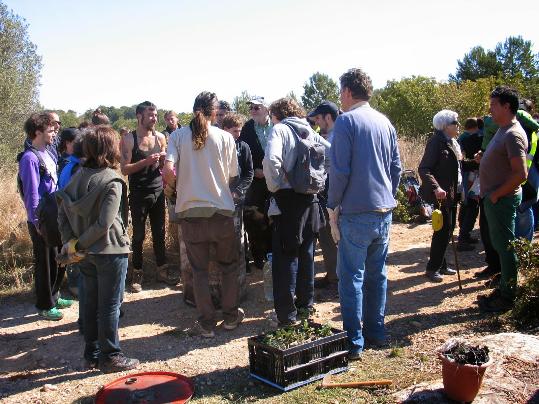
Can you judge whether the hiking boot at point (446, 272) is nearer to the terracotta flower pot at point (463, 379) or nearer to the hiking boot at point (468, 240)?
the hiking boot at point (468, 240)

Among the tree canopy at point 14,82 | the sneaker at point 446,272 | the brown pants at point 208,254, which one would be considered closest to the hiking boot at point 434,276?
the sneaker at point 446,272

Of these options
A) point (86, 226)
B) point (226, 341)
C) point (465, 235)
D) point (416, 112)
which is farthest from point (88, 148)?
point (416, 112)

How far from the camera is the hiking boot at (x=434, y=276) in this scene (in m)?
6.37

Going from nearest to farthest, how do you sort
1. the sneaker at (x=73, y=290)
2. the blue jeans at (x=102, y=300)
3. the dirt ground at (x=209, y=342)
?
the dirt ground at (x=209, y=342)
the blue jeans at (x=102, y=300)
the sneaker at (x=73, y=290)

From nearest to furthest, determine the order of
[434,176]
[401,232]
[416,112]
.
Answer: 1. [434,176]
2. [401,232]
3. [416,112]

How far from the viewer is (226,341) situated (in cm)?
490

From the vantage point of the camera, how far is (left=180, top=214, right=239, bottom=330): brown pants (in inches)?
190

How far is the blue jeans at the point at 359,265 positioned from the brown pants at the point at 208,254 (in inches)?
45.4

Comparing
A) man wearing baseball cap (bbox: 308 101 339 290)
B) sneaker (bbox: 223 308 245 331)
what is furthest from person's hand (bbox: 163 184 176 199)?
man wearing baseball cap (bbox: 308 101 339 290)

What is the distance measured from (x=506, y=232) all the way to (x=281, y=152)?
2.29 metres

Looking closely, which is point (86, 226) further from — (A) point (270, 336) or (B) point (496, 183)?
(B) point (496, 183)

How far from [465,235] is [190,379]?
525 centimetres

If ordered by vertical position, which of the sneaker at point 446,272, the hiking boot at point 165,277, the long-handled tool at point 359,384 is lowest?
the long-handled tool at point 359,384

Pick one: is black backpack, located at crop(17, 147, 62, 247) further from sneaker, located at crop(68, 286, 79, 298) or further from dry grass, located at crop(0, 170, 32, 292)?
dry grass, located at crop(0, 170, 32, 292)
